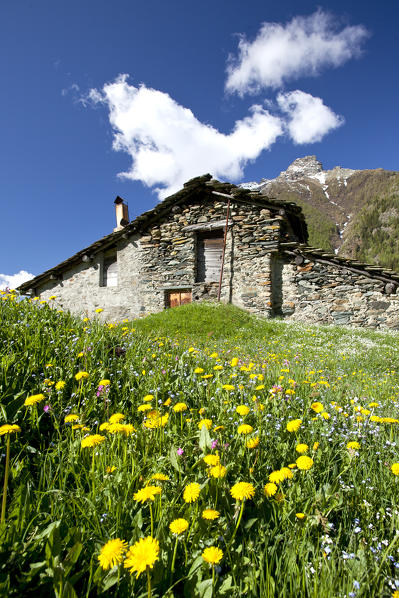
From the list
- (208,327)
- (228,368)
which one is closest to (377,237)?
(208,327)

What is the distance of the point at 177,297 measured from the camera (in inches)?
583

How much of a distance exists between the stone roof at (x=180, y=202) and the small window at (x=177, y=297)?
399cm

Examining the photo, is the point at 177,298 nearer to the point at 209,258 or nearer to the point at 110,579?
the point at 209,258

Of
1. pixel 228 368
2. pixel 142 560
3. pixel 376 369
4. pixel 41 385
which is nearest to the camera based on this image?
pixel 142 560

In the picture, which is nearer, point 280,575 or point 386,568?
point 280,575

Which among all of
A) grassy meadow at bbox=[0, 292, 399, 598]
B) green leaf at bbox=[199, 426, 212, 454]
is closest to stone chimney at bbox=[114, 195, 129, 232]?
grassy meadow at bbox=[0, 292, 399, 598]

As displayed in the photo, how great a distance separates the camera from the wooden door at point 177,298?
47.9ft

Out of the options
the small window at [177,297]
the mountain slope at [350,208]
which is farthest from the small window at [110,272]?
the mountain slope at [350,208]

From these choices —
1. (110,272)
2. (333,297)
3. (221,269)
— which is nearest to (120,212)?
(110,272)

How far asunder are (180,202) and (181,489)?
49.4ft

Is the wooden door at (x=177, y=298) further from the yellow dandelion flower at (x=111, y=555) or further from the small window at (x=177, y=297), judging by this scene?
the yellow dandelion flower at (x=111, y=555)

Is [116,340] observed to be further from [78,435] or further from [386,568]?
[386,568]

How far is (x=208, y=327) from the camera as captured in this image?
31.8 ft

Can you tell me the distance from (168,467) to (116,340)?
2756 mm
